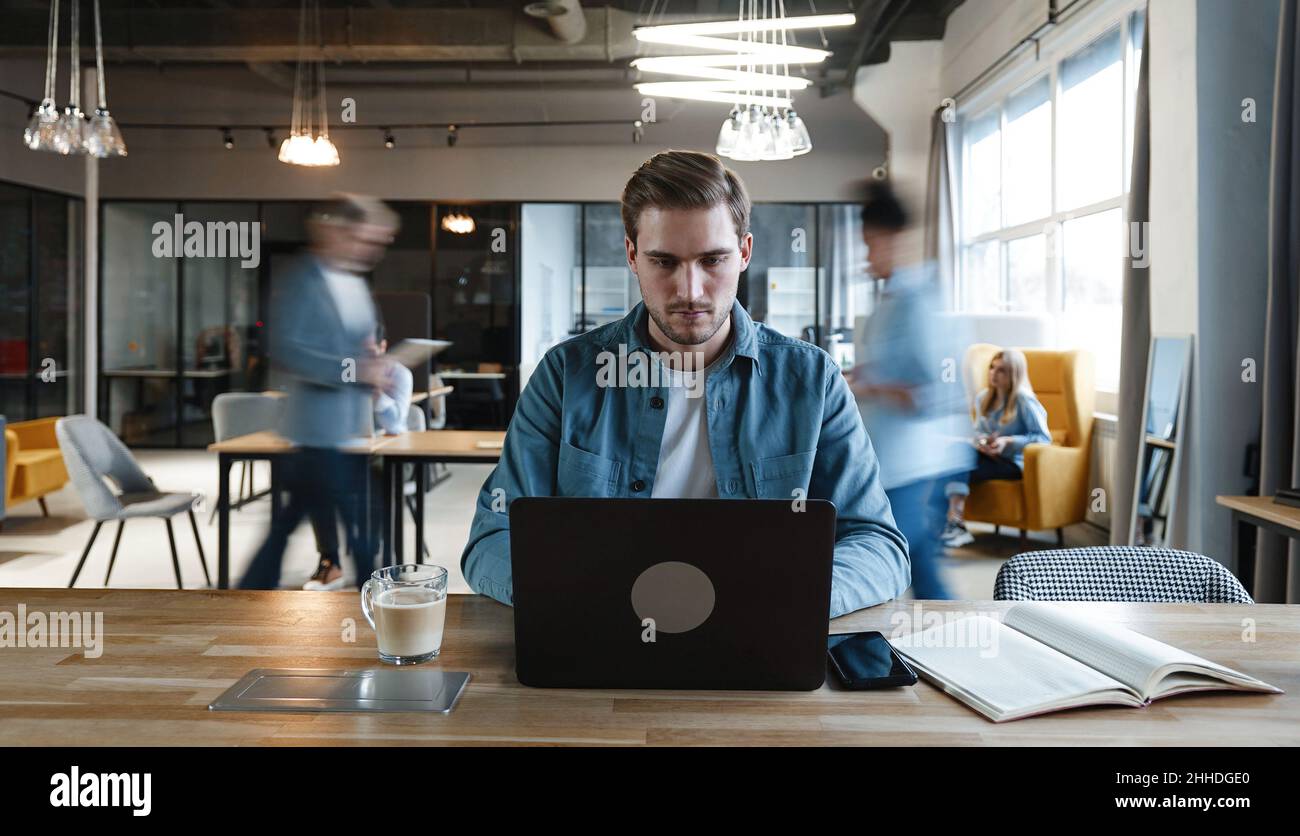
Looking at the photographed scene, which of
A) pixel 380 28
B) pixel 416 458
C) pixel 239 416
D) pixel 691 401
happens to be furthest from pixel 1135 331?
pixel 380 28

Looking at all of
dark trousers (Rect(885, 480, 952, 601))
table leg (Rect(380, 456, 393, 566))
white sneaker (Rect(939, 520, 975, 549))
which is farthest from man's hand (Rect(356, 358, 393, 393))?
white sneaker (Rect(939, 520, 975, 549))

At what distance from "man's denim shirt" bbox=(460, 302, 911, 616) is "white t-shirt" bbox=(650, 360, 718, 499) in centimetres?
2

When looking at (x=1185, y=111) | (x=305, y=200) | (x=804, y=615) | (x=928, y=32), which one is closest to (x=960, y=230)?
(x=928, y=32)

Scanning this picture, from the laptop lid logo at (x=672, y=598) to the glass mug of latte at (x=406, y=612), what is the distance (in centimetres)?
28

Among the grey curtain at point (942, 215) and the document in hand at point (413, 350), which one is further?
the grey curtain at point (942, 215)

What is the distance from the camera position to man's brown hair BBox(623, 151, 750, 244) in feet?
5.27

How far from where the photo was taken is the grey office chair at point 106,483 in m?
3.84

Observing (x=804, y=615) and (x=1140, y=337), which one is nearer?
(x=804, y=615)

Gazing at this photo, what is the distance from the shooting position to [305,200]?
986 cm

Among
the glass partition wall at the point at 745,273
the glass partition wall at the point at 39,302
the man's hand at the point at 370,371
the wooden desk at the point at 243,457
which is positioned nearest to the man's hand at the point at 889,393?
the man's hand at the point at 370,371

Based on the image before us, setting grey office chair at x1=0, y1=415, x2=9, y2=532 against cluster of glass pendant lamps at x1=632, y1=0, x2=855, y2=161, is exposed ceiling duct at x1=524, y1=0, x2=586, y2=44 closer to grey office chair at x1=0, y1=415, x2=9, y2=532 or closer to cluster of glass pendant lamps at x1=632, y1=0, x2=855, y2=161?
cluster of glass pendant lamps at x1=632, y1=0, x2=855, y2=161

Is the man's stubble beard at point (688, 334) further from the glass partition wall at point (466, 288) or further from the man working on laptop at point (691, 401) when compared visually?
the glass partition wall at point (466, 288)

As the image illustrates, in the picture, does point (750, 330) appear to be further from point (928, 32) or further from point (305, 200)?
point (305, 200)
